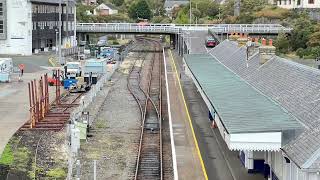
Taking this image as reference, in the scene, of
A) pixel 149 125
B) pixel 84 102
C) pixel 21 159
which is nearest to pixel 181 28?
pixel 84 102

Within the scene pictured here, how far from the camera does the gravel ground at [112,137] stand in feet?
78.5

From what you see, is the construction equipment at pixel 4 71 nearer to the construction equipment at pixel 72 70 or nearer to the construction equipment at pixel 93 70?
the construction equipment at pixel 72 70

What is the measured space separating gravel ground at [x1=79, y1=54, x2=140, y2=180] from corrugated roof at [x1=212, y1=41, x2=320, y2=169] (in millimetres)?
6188

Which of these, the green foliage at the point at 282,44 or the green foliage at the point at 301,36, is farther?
the green foliage at the point at 301,36

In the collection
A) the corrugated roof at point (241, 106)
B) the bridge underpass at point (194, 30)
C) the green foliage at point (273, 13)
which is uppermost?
the green foliage at point (273, 13)

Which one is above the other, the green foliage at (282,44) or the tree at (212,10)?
the tree at (212,10)

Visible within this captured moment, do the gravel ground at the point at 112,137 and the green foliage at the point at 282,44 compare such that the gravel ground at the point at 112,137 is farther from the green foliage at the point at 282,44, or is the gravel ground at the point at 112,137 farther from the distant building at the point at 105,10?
the distant building at the point at 105,10

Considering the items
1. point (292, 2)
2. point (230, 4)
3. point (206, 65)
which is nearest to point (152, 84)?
point (206, 65)

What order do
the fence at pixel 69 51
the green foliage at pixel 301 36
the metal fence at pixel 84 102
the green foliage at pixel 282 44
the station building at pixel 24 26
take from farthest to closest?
1. the fence at pixel 69 51
2. the station building at pixel 24 26
3. the green foliage at pixel 301 36
4. the green foliage at pixel 282 44
5. the metal fence at pixel 84 102

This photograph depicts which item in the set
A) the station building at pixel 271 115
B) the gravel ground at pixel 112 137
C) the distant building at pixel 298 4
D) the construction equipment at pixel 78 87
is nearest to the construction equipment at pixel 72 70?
A: the construction equipment at pixel 78 87

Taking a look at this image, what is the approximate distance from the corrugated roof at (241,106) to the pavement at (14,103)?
9.64 metres

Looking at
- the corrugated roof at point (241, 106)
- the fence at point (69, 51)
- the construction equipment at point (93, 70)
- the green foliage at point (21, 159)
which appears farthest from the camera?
the fence at point (69, 51)

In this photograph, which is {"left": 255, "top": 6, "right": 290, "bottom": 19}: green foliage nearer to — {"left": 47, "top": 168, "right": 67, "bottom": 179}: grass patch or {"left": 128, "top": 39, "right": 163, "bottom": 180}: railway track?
{"left": 128, "top": 39, "right": 163, "bottom": 180}: railway track

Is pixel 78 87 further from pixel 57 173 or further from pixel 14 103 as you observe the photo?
pixel 57 173
